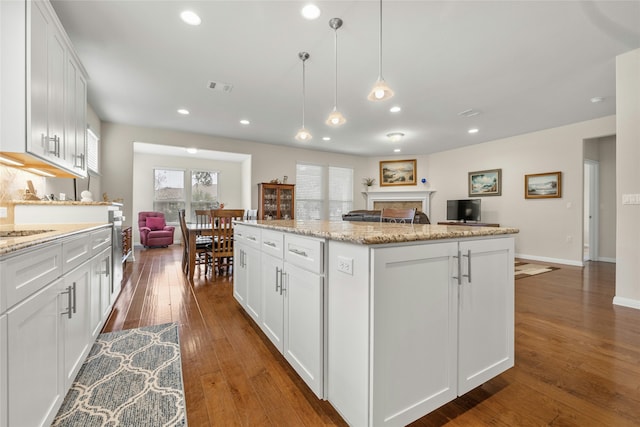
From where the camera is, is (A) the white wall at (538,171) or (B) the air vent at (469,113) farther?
(A) the white wall at (538,171)

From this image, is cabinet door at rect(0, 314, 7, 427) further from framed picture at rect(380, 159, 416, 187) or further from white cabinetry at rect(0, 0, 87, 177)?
framed picture at rect(380, 159, 416, 187)

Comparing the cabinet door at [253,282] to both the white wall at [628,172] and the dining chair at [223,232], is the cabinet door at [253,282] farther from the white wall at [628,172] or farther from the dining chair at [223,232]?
the white wall at [628,172]

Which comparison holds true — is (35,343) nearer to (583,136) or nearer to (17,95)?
(17,95)

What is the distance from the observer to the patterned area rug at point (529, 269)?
Answer: 14.6 ft

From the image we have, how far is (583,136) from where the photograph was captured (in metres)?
5.09

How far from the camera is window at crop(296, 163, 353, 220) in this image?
7.77 meters

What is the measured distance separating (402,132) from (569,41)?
327 centimetres

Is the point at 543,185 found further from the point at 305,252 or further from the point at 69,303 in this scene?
the point at 69,303

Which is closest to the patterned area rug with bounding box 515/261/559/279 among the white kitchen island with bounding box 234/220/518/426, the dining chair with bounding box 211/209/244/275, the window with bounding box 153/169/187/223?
the white kitchen island with bounding box 234/220/518/426

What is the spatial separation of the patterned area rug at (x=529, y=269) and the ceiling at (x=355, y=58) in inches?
107

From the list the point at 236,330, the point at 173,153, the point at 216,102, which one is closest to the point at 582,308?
the point at 236,330

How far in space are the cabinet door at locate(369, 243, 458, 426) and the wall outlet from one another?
5.2 inches

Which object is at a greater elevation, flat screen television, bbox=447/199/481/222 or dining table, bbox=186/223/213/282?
flat screen television, bbox=447/199/481/222

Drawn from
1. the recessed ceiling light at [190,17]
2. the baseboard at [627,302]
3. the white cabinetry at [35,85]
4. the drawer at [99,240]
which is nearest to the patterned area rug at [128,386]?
the drawer at [99,240]
